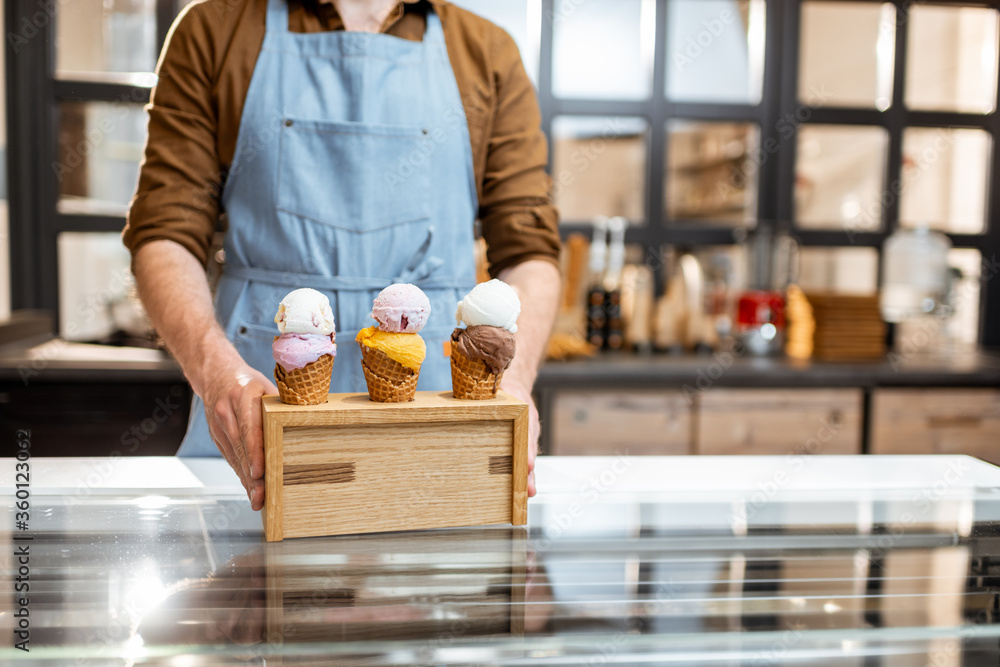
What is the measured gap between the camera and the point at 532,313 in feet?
4.24

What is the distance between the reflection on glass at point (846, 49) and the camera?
345 centimetres

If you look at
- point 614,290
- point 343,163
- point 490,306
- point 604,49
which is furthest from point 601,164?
point 490,306

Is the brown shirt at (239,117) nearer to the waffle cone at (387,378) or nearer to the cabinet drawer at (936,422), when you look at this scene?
the waffle cone at (387,378)

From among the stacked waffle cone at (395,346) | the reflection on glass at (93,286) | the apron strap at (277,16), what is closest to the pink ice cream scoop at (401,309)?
the stacked waffle cone at (395,346)

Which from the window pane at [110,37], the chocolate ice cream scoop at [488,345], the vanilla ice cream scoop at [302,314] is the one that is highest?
the window pane at [110,37]

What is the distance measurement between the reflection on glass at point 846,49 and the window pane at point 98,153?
263cm

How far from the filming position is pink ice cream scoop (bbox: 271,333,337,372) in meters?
0.85

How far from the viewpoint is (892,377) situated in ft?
9.30

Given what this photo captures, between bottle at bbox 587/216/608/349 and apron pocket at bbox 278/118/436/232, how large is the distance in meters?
1.75

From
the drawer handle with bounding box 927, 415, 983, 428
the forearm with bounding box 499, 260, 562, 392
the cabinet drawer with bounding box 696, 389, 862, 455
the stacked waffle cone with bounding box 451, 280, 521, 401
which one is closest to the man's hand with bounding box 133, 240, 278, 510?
the stacked waffle cone with bounding box 451, 280, 521, 401

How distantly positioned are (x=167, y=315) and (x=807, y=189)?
3040 mm

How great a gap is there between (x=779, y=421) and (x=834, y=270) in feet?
3.81

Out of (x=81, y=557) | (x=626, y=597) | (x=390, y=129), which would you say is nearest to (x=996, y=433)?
(x=390, y=129)

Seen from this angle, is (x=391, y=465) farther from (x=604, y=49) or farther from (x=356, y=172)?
(x=604, y=49)
